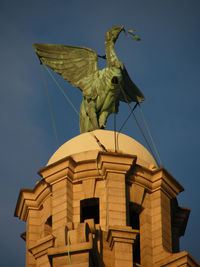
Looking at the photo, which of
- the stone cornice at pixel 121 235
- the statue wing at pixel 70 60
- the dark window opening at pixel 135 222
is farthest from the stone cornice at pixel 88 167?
the statue wing at pixel 70 60

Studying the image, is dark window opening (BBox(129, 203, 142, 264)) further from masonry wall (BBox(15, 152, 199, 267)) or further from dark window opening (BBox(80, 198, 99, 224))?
dark window opening (BBox(80, 198, 99, 224))

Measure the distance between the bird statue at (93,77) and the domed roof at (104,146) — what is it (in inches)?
75.2

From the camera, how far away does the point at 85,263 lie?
59.5m

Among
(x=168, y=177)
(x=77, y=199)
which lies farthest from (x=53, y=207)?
(x=168, y=177)

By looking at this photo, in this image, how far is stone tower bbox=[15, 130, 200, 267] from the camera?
206ft

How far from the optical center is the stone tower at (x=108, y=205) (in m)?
62.8

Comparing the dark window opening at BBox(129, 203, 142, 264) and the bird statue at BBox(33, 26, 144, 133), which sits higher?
the bird statue at BBox(33, 26, 144, 133)

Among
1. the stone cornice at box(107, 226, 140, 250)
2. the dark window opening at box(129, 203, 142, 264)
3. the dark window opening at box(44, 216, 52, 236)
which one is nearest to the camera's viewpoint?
the stone cornice at box(107, 226, 140, 250)

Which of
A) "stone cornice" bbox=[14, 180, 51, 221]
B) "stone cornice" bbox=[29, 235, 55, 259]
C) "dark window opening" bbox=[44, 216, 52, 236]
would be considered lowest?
"stone cornice" bbox=[29, 235, 55, 259]

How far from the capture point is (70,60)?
72.2 m

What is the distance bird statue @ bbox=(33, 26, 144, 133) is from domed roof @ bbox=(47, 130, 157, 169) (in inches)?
75.2

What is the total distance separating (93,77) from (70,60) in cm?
190

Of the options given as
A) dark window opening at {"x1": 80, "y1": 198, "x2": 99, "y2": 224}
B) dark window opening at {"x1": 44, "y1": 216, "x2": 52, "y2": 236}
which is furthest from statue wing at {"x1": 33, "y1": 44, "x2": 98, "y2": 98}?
dark window opening at {"x1": 44, "y1": 216, "x2": 52, "y2": 236}

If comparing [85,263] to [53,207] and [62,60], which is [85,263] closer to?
[53,207]
